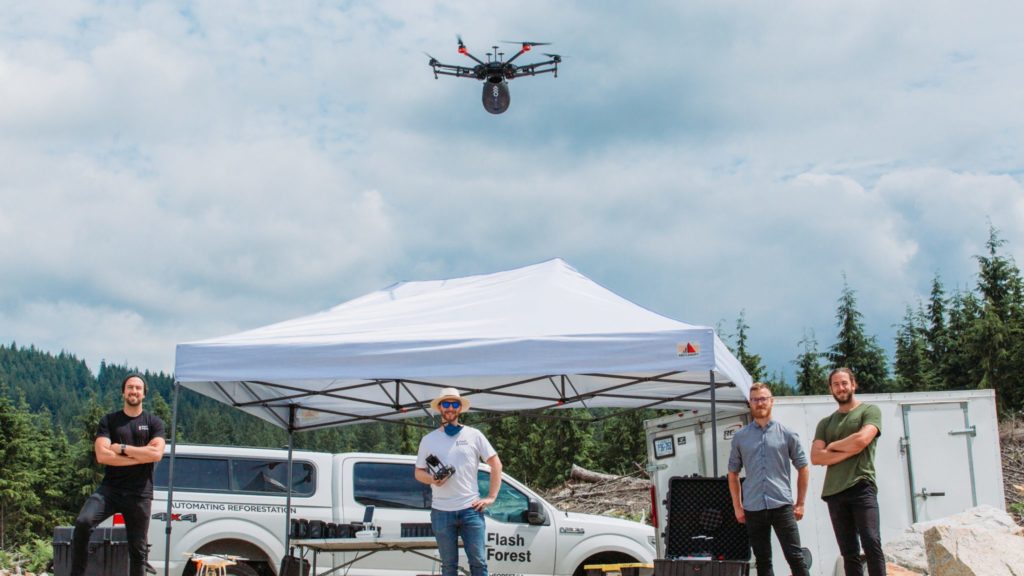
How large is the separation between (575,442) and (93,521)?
39.1 meters

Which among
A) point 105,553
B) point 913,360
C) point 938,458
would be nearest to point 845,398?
point 938,458

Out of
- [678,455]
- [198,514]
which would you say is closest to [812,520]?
[678,455]

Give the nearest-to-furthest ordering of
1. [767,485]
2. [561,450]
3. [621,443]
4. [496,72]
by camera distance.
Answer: [767,485], [496,72], [621,443], [561,450]

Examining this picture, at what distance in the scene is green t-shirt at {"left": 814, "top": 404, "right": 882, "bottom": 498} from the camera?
629 cm

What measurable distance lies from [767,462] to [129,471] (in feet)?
14.2

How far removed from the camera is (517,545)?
9.35 m

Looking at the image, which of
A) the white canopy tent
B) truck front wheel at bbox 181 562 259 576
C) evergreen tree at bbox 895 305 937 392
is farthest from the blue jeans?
evergreen tree at bbox 895 305 937 392

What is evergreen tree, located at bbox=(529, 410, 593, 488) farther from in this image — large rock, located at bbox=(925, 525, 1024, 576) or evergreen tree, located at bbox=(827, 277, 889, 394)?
large rock, located at bbox=(925, 525, 1024, 576)

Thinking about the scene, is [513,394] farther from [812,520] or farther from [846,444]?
[846,444]

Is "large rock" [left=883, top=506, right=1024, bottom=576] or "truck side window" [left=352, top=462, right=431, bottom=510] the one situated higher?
"truck side window" [left=352, top=462, right=431, bottom=510]

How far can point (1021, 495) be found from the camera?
15.0m

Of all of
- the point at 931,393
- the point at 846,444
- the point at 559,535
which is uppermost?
the point at 931,393

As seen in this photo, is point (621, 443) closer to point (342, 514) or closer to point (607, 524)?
point (607, 524)

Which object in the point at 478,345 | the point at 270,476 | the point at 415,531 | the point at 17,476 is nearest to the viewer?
the point at 478,345
